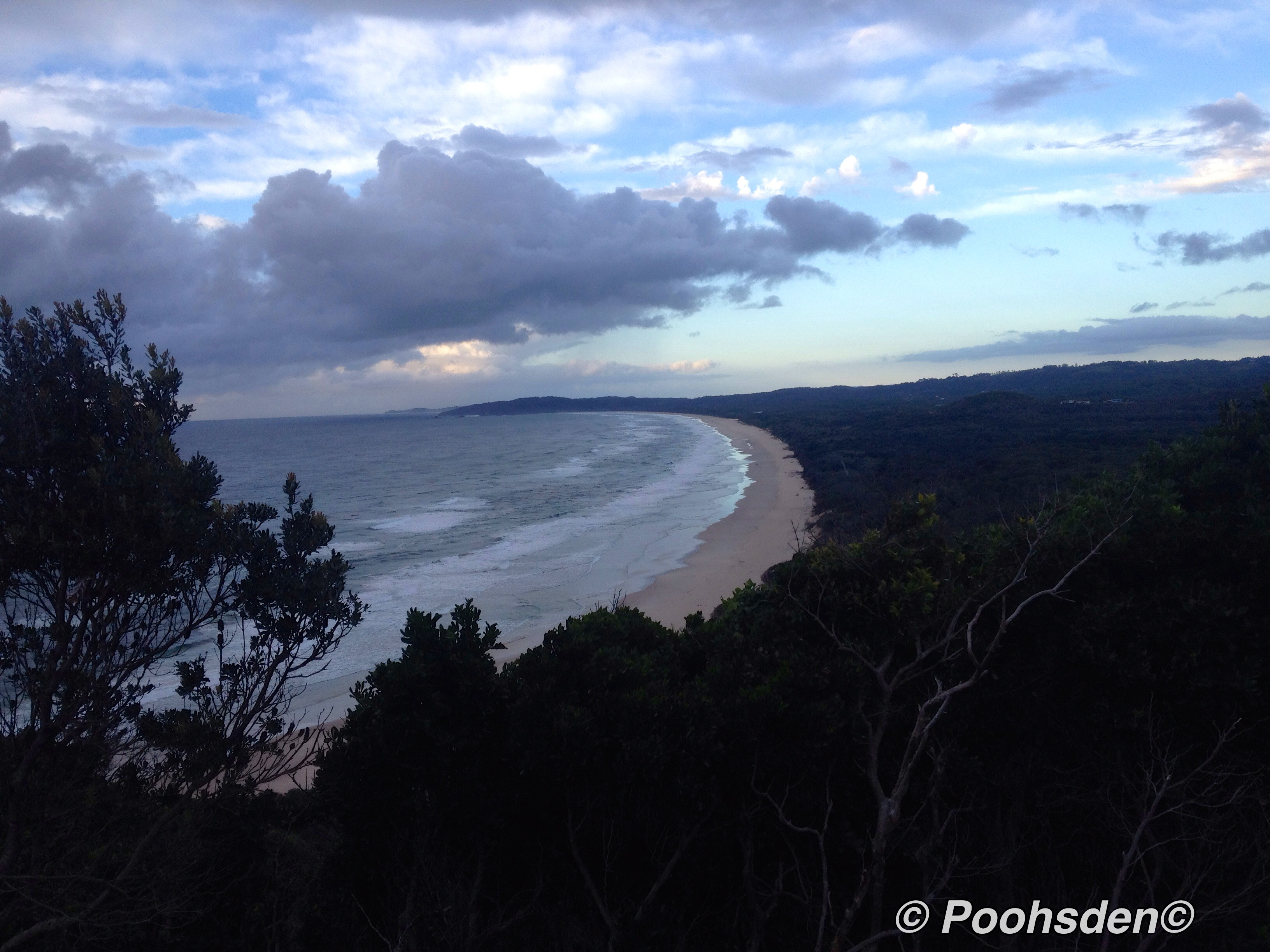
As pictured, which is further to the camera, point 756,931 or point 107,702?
point 107,702

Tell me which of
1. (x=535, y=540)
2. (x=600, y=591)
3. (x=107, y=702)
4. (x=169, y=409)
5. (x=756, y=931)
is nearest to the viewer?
(x=756, y=931)

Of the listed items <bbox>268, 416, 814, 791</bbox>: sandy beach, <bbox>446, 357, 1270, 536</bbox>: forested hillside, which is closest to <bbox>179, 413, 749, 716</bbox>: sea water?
<bbox>268, 416, 814, 791</bbox>: sandy beach

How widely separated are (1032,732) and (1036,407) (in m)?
68.2

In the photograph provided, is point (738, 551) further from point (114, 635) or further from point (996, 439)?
point (996, 439)

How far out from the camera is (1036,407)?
68.1 m

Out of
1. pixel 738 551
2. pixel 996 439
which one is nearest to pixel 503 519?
pixel 738 551

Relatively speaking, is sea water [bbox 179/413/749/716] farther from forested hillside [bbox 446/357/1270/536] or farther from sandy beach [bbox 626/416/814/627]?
forested hillside [bbox 446/357/1270/536]

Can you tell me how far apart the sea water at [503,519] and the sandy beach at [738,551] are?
91cm

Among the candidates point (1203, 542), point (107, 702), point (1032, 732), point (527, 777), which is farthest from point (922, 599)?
point (107, 702)

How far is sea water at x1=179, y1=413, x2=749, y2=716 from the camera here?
2233cm

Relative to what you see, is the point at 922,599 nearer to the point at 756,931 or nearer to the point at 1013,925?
the point at 1013,925

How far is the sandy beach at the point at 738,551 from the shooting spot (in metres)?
21.8

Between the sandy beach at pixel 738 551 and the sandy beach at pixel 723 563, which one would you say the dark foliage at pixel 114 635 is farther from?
the sandy beach at pixel 738 551

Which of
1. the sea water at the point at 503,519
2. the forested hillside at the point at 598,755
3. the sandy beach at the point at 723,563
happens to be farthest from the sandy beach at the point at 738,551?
the forested hillside at the point at 598,755
